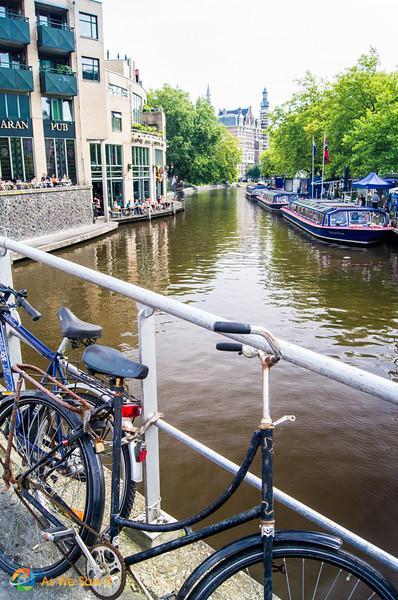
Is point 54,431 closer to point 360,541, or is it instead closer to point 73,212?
point 360,541

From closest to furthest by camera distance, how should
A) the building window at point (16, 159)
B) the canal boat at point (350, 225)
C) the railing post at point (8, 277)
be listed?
the railing post at point (8, 277) → the canal boat at point (350, 225) → the building window at point (16, 159)

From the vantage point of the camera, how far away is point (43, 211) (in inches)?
1097

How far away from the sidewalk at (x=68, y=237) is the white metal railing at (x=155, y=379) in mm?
19589

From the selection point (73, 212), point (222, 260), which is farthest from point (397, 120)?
point (73, 212)

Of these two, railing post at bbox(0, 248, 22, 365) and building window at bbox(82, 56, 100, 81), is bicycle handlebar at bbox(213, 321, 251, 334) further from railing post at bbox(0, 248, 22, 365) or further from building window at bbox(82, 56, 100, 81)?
building window at bbox(82, 56, 100, 81)

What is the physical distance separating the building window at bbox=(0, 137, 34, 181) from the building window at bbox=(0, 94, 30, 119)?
130 centimetres

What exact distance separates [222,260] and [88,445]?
2123 centimetres

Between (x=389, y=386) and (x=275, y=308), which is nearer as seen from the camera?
(x=389, y=386)

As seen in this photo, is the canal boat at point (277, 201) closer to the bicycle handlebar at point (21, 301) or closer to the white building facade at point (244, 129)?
the bicycle handlebar at point (21, 301)

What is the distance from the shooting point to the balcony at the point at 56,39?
103ft

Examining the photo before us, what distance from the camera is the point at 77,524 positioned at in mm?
2314

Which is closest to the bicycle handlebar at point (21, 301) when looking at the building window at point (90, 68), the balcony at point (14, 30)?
the balcony at point (14, 30)

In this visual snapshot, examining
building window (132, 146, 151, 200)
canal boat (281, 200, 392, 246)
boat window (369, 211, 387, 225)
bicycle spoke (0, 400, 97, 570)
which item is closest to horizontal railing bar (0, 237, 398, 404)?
bicycle spoke (0, 400, 97, 570)

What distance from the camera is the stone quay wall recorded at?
973 inches
